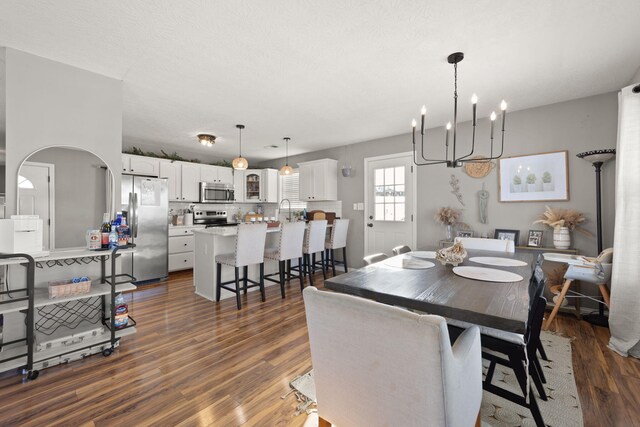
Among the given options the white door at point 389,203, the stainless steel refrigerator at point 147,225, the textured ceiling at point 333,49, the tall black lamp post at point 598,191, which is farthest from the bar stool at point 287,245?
the tall black lamp post at point 598,191

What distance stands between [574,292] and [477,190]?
1543mm

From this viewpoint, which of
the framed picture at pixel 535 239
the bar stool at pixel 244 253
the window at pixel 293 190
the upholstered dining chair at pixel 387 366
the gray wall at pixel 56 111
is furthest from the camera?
the window at pixel 293 190

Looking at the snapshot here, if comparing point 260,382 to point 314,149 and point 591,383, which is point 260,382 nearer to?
point 591,383

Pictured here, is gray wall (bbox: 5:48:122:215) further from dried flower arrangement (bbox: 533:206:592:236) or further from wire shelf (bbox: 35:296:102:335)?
dried flower arrangement (bbox: 533:206:592:236)

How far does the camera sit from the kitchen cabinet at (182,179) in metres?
5.27

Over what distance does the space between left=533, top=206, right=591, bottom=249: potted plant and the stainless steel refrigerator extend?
17.5 ft

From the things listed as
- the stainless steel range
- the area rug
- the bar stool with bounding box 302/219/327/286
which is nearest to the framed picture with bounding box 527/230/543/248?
the area rug

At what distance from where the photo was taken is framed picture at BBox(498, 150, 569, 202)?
326 centimetres

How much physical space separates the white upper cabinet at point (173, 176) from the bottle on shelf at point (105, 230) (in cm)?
302

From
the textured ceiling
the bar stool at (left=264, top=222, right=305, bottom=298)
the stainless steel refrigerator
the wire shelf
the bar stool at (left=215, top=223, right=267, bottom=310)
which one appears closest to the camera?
the textured ceiling

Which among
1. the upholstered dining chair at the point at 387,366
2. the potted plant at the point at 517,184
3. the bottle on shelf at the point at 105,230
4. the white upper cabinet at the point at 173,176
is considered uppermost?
the white upper cabinet at the point at 173,176

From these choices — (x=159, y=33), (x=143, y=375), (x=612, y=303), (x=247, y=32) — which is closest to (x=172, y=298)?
(x=143, y=375)

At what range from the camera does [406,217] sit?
15.0 ft

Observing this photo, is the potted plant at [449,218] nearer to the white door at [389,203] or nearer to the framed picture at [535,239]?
the white door at [389,203]
